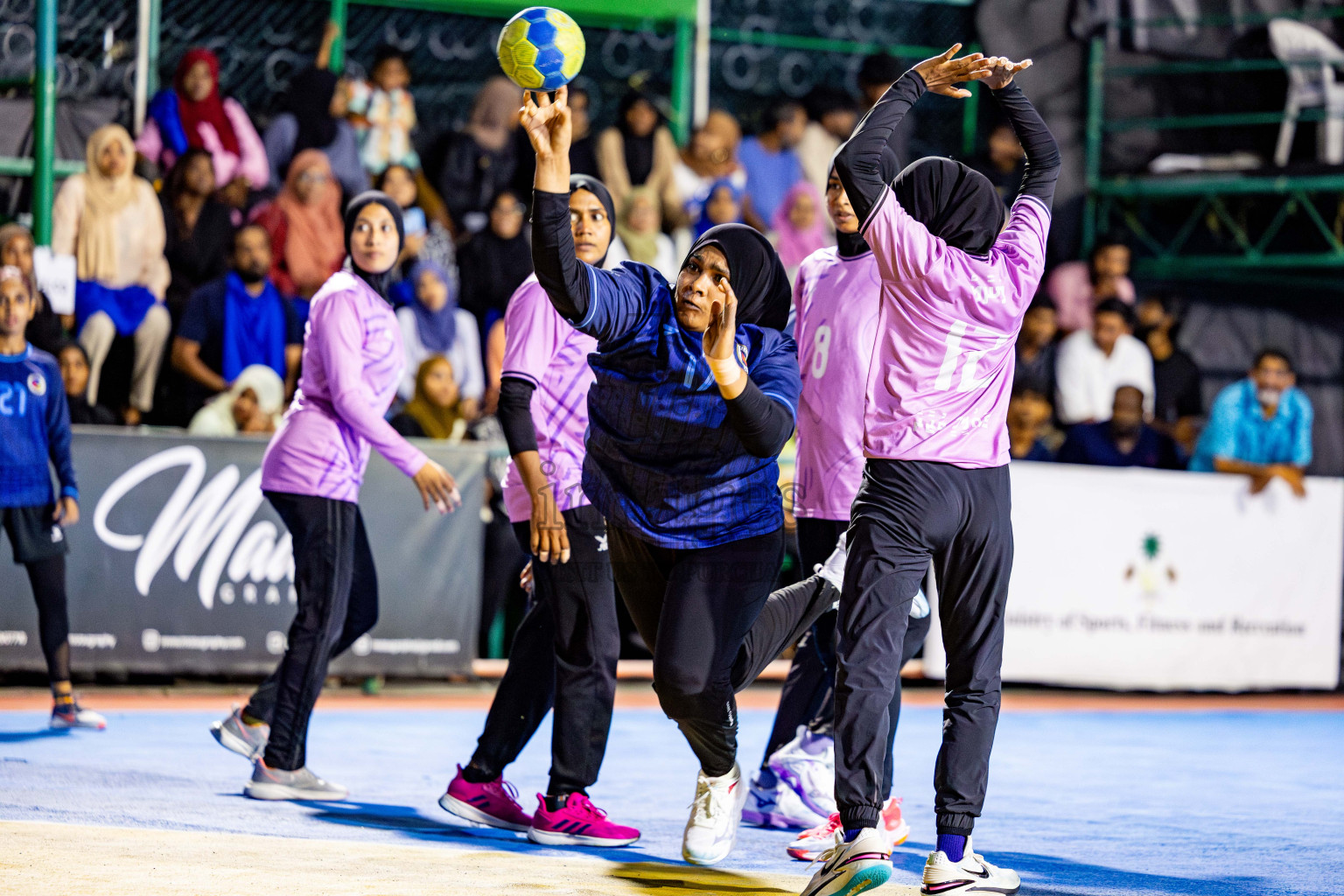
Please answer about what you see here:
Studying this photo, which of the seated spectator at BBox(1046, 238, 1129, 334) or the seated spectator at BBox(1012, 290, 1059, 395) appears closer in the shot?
the seated spectator at BBox(1012, 290, 1059, 395)

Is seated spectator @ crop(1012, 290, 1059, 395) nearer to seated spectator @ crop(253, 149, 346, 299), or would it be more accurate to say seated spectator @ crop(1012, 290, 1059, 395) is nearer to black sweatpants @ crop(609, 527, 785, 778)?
seated spectator @ crop(253, 149, 346, 299)


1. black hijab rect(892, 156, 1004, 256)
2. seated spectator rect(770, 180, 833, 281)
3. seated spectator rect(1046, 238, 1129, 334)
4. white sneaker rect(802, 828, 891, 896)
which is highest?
seated spectator rect(770, 180, 833, 281)

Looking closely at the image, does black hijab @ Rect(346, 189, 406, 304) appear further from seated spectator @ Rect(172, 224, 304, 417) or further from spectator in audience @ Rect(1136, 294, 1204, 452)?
spectator in audience @ Rect(1136, 294, 1204, 452)

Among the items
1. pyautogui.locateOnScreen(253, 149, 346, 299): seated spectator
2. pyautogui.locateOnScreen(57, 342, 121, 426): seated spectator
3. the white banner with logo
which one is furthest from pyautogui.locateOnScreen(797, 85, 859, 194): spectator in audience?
pyautogui.locateOnScreen(57, 342, 121, 426): seated spectator

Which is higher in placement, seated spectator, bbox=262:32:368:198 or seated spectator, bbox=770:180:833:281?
seated spectator, bbox=262:32:368:198

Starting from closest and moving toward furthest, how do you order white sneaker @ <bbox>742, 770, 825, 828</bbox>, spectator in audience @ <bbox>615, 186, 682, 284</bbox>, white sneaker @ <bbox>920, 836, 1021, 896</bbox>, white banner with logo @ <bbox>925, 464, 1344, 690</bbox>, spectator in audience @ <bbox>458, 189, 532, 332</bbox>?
1. white sneaker @ <bbox>920, 836, 1021, 896</bbox>
2. white sneaker @ <bbox>742, 770, 825, 828</bbox>
3. white banner with logo @ <bbox>925, 464, 1344, 690</bbox>
4. spectator in audience @ <bbox>458, 189, 532, 332</bbox>
5. spectator in audience @ <bbox>615, 186, 682, 284</bbox>

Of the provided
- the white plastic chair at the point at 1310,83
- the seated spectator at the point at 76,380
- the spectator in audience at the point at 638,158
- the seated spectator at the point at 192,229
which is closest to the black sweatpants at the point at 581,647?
the seated spectator at the point at 76,380

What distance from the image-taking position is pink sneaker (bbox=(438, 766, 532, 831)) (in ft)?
18.0

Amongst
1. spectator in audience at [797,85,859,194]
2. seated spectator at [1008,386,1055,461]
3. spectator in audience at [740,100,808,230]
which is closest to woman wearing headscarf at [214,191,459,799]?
seated spectator at [1008,386,1055,461]

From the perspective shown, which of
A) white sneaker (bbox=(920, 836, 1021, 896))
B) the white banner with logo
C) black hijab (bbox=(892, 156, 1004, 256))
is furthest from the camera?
the white banner with logo

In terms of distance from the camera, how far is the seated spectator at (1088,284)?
13570 millimetres

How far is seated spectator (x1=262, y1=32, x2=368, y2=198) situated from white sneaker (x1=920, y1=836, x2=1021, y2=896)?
8.98 m

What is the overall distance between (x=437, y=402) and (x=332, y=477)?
5.10 meters

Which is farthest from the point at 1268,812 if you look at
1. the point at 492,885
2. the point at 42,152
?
the point at 42,152
